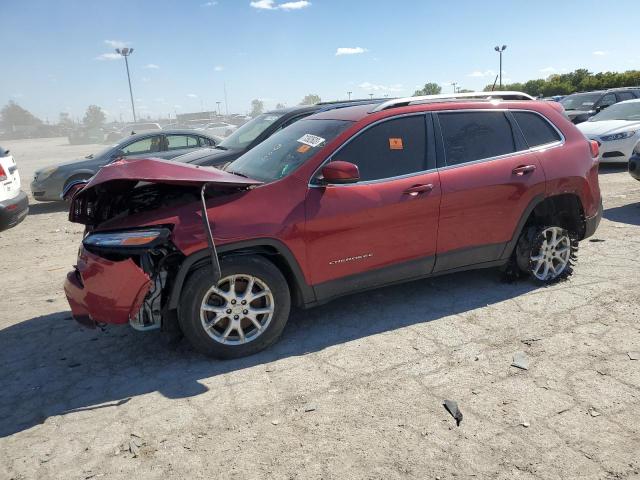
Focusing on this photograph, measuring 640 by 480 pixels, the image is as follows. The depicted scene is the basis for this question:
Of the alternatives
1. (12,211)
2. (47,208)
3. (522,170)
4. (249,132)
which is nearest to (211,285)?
(522,170)

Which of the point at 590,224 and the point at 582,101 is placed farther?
the point at 582,101

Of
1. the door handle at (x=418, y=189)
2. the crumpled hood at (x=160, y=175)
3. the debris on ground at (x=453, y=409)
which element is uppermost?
the crumpled hood at (x=160, y=175)

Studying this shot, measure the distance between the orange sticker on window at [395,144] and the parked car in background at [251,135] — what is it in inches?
131

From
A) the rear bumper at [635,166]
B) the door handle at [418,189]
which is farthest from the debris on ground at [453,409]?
the rear bumper at [635,166]

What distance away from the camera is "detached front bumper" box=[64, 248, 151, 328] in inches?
126

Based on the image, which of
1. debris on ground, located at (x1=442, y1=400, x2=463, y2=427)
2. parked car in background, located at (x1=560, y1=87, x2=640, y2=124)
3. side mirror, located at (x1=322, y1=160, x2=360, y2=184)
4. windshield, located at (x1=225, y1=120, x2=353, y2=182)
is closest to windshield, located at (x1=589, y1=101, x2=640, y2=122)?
parked car in background, located at (x1=560, y1=87, x2=640, y2=124)

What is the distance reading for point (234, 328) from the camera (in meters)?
3.52

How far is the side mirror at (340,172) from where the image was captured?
11.5 ft

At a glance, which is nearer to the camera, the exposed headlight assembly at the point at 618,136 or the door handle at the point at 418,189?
the door handle at the point at 418,189

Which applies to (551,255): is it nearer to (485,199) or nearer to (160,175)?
(485,199)

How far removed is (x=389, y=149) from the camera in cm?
396

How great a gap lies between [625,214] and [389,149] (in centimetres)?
515

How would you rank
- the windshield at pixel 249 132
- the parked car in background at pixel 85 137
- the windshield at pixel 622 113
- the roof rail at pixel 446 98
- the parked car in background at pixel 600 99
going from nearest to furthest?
the roof rail at pixel 446 98, the windshield at pixel 249 132, the windshield at pixel 622 113, the parked car in background at pixel 600 99, the parked car in background at pixel 85 137

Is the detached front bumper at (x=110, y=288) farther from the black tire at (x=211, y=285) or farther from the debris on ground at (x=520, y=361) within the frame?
the debris on ground at (x=520, y=361)
